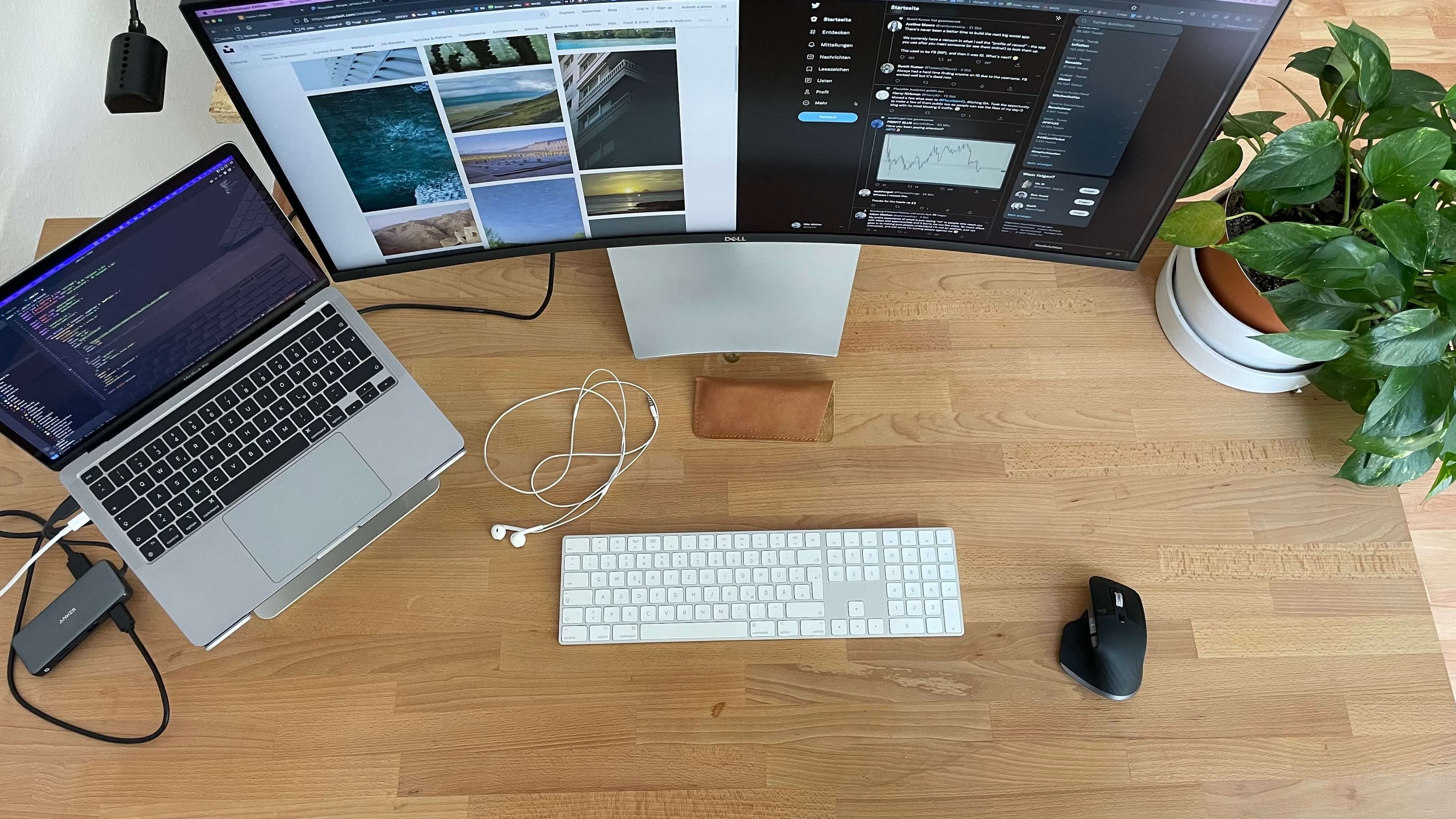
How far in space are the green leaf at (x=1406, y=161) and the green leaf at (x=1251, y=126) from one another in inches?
4.7

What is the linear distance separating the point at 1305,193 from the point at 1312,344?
0.53 ft

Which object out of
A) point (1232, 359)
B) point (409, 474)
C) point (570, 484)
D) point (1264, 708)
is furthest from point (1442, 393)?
point (409, 474)

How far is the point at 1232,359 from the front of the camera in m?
0.96

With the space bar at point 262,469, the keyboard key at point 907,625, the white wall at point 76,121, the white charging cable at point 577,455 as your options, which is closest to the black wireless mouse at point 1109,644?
the keyboard key at point 907,625

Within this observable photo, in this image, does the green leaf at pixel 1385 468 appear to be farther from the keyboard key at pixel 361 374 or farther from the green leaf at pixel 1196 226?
the keyboard key at pixel 361 374

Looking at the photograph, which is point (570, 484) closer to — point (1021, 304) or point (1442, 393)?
point (1021, 304)

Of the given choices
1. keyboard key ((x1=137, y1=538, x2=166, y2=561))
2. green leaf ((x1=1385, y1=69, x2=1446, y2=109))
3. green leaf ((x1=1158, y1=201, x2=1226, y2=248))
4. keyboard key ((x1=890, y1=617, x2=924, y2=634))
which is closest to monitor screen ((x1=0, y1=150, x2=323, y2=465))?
keyboard key ((x1=137, y1=538, x2=166, y2=561))

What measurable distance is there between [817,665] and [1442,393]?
61 cm

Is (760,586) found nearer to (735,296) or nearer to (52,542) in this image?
(735,296)

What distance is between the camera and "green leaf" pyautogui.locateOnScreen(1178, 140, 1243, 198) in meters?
0.85

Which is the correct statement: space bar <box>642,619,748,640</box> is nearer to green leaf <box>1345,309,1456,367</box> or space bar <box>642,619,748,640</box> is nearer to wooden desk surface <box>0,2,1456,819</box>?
wooden desk surface <box>0,2,1456,819</box>

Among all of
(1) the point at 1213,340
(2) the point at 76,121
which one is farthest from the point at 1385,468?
(2) the point at 76,121

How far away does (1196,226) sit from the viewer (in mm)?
824

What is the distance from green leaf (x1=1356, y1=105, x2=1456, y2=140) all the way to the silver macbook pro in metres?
0.93
